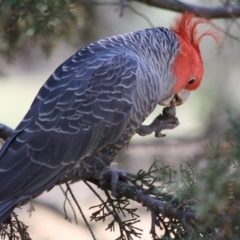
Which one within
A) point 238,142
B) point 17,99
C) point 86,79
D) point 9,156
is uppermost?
point 17,99

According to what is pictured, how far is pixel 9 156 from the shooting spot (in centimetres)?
316

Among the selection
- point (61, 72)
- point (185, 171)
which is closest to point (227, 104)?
point (61, 72)

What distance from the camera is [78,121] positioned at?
10.7ft

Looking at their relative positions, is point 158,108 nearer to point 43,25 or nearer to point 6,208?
point 43,25

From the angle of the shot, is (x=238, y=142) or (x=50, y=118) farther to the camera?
(x=50, y=118)

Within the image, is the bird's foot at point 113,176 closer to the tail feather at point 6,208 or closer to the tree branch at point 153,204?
the tree branch at point 153,204

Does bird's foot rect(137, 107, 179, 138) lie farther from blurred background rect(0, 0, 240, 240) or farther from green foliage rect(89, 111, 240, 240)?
green foliage rect(89, 111, 240, 240)

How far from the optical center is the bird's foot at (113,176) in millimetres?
3248

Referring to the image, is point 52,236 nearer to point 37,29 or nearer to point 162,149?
point 162,149

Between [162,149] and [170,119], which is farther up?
[162,149]

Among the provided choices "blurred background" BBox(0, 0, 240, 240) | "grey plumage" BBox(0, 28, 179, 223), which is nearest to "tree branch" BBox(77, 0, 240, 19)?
"blurred background" BBox(0, 0, 240, 240)

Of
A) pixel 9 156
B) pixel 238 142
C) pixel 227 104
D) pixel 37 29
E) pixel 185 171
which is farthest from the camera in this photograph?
pixel 227 104

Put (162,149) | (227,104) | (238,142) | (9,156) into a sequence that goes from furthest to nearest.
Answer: (227,104) < (162,149) < (9,156) < (238,142)

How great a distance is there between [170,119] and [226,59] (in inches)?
123
